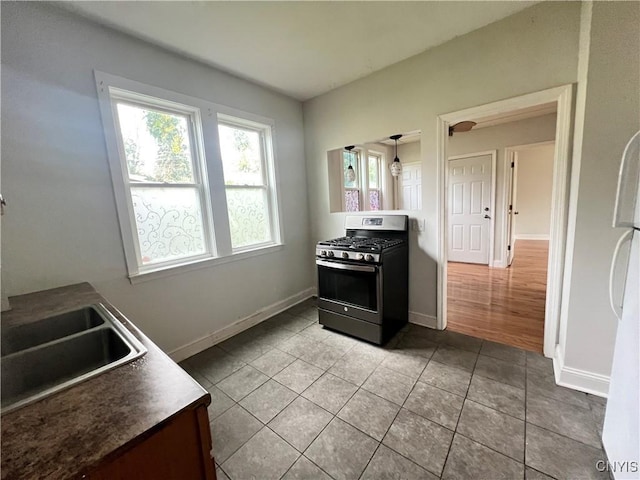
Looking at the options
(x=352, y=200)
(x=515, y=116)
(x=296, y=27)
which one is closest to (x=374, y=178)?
(x=352, y=200)

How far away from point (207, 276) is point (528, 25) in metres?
3.30

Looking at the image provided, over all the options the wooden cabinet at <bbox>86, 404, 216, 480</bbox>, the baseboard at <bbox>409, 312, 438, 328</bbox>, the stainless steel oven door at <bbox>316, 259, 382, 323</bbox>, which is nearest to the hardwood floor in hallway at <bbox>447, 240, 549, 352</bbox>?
the baseboard at <bbox>409, 312, 438, 328</bbox>

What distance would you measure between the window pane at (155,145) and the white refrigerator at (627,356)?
2.91 m

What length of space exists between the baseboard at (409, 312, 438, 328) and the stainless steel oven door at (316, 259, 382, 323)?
2.16 feet

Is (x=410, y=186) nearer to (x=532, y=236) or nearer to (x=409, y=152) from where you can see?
(x=409, y=152)

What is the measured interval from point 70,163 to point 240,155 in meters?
1.43

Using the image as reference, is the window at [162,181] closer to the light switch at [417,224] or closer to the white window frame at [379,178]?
the light switch at [417,224]

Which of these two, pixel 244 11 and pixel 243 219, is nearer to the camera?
pixel 244 11

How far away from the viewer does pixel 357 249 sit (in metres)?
2.40

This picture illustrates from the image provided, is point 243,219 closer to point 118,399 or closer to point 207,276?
point 207,276

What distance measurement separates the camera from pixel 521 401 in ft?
5.55

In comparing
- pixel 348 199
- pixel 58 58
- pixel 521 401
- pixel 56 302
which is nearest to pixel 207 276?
pixel 56 302

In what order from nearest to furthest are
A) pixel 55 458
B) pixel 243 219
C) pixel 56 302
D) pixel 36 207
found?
pixel 55 458 < pixel 56 302 < pixel 36 207 < pixel 243 219

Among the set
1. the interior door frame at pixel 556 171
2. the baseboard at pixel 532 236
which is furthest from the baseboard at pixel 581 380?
the baseboard at pixel 532 236
